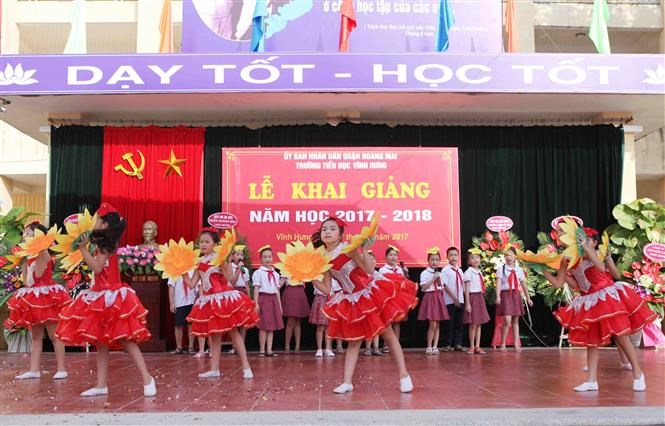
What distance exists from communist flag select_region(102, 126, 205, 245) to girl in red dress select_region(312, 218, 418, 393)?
5571mm

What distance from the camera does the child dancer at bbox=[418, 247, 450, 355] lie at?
10.2 meters

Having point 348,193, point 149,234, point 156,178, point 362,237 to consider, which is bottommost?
point 362,237

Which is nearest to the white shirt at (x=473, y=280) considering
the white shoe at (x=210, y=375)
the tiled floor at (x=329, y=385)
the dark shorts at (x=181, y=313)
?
the tiled floor at (x=329, y=385)

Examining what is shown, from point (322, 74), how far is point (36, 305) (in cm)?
507

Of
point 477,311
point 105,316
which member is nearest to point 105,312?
point 105,316

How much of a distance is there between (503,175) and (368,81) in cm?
315

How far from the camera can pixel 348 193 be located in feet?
36.5

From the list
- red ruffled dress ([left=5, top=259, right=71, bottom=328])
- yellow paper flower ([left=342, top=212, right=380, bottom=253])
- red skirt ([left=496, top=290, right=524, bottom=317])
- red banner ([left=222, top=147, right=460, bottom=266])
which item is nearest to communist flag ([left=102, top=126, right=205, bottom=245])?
red banner ([left=222, top=147, right=460, bottom=266])

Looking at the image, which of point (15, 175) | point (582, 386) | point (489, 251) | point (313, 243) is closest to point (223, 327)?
point (313, 243)

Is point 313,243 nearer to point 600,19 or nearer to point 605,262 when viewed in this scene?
point 605,262

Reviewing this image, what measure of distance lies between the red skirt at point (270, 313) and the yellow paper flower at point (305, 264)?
433cm

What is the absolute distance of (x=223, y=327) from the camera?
6973 millimetres

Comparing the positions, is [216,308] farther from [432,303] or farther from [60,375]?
[432,303]

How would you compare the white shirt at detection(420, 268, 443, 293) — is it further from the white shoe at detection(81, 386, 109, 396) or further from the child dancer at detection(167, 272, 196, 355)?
the white shoe at detection(81, 386, 109, 396)
